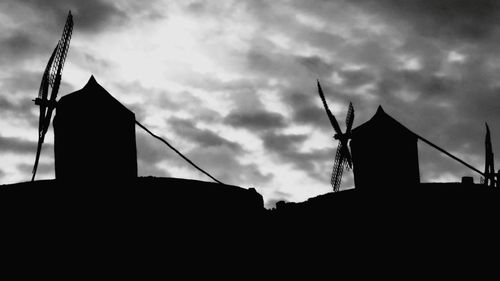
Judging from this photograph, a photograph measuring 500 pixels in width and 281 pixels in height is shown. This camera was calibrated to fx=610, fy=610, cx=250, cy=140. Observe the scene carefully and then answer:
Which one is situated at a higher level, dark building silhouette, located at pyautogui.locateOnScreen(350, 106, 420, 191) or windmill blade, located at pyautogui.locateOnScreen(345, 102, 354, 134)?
windmill blade, located at pyautogui.locateOnScreen(345, 102, 354, 134)

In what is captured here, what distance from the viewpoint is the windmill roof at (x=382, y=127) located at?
66.2 feet

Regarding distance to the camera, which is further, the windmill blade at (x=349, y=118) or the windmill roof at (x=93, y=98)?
the windmill blade at (x=349, y=118)

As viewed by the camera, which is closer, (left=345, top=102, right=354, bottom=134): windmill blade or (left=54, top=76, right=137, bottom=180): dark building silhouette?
(left=54, top=76, right=137, bottom=180): dark building silhouette

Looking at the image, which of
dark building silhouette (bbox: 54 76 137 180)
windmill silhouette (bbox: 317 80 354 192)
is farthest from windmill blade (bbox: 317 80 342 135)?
dark building silhouette (bbox: 54 76 137 180)

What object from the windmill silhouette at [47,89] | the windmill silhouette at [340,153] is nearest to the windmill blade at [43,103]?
the windmill silhouette at [47,89]

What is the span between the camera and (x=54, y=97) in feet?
57.9

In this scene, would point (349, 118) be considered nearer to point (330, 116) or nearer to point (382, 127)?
point (330, 116)

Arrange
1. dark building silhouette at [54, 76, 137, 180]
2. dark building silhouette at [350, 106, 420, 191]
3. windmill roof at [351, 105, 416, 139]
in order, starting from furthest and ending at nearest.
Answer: windmill roof at [351, 105, 416, 139]
dark building silhouette at [350, 106, 420, 191]
dark building silhouette at [54, 76, 137, 180]

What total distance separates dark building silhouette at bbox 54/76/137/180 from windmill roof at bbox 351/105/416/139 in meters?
7.87

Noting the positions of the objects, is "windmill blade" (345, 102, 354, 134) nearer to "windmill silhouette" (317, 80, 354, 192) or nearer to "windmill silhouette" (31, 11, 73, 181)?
"windmill silhouette" (317, 80, 354, 192)

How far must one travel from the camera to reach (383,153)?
778 inches

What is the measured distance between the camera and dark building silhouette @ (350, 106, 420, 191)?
19484mm

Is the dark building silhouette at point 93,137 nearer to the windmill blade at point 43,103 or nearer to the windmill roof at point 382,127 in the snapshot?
the windmill blade at point 43,103

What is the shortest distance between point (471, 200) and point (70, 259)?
29.9 feet
